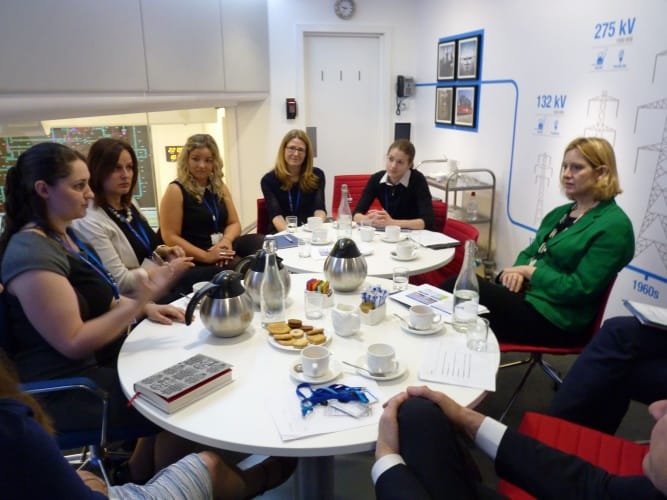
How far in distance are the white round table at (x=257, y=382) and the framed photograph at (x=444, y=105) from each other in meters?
3.49

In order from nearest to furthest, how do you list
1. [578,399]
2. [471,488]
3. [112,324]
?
[471,488], [112,324], [578,399]

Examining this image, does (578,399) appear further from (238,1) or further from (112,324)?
(238,1)

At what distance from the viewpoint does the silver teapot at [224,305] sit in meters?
1.58

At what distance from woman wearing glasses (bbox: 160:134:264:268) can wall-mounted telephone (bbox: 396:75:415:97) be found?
2957 millimetres

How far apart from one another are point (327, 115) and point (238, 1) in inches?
60.9

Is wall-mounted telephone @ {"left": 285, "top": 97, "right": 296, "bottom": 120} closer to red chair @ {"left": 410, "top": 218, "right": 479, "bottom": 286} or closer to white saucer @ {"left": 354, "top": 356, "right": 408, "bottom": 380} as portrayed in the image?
red chair @ {"left": 410, "top": 218, "right": 479, "bottom": 286}

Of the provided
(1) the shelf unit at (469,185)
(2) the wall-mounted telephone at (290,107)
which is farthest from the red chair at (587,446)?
(2) the wall-mounted telephone at (290,107)

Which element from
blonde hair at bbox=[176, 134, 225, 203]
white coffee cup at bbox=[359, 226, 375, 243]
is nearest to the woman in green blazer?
white coffee cup at bbox=[359, 226, 375, 243]

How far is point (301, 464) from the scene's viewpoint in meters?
1.56

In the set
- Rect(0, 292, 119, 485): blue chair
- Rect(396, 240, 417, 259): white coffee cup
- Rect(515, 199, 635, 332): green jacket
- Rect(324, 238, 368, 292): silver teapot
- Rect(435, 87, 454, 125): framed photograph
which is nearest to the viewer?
Rect(0, 292, 119, 485): blue chair

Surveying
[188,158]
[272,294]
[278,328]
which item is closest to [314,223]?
[188,158]

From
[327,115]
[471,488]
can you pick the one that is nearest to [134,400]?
[471,488]

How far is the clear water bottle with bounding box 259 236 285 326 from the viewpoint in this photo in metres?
1.70

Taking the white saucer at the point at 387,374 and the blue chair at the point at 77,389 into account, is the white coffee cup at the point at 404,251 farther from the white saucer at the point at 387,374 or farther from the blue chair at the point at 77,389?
the blue chair at the point at 77,389
